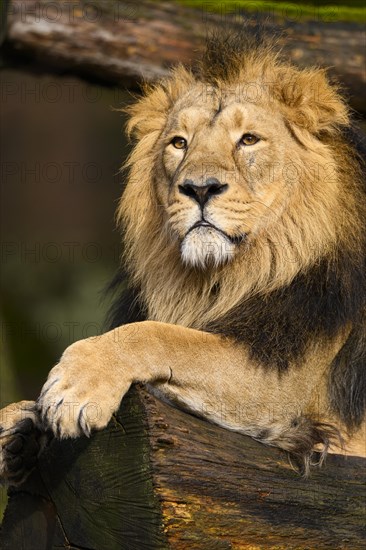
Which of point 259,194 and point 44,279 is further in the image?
point 44,279

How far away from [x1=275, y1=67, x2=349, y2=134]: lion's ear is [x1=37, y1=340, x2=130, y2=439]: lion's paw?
1498mm

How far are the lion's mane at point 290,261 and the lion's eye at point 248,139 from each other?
19cm

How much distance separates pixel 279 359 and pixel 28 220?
26.6ft

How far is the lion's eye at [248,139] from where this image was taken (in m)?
4.30

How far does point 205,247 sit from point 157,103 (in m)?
1.02

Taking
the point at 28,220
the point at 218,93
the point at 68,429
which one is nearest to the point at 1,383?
the point at 218,93

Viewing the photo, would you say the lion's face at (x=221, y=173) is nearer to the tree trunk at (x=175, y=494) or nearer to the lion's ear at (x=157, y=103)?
the lion's ear at (x=157, y=103)

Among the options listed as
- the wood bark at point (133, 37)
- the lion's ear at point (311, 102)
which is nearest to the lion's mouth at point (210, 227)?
the lion's ear at point (311, 102)

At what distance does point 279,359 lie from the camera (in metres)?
3.93

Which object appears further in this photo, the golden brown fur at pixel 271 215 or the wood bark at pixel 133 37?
the wood bark at pixel 133 37

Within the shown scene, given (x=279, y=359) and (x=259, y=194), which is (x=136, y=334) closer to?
(x=279, y=359)

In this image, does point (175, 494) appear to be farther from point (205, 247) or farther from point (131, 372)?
point (205, 247)

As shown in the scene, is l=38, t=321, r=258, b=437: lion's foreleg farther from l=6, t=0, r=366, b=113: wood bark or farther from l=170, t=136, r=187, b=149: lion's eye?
l=6, t=0, r=366, b=113: wood bark

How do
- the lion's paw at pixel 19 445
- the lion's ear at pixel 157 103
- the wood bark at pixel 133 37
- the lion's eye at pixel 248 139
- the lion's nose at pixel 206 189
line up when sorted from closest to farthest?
1. the lion's paw at pixel 19 445
2. the lion's nose at pixel 206 189
3. the lion's eye at pixel 248 139
4. the lion's ear at pixel 157 103
5. the wood bark at pixel 133 37
